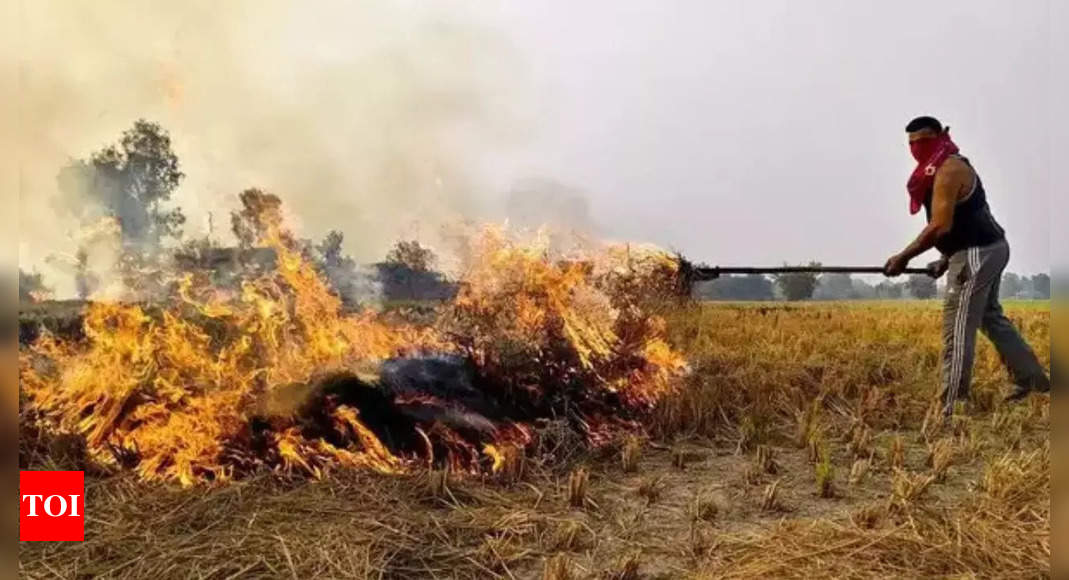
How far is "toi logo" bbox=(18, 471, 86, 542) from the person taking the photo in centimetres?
332

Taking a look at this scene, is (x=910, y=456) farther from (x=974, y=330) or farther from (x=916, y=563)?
(x=916, y=563)

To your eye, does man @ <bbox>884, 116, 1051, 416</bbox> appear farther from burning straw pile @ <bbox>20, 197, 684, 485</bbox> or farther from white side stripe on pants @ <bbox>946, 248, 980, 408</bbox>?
burning straw pile @ <bbox>20, 197, 684, 485</bbox>

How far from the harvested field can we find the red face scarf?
1.99 meters

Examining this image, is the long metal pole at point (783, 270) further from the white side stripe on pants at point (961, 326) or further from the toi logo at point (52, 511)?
the toi logo at point (52, 511)

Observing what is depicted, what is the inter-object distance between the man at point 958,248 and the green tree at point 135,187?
761 cm

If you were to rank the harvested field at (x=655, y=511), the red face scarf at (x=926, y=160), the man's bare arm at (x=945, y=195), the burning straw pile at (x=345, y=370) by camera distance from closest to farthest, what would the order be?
the harvested field at (x=655, y=511), the burning straw pile at (x=345, y=370), the man's bare arm at (x=945, y=195), the red face scarf at (x=926, y=160)

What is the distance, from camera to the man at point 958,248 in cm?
612

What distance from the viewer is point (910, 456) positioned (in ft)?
17.0

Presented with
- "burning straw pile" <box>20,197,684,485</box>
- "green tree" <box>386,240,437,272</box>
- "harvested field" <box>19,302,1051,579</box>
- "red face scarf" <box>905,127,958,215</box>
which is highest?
"red face scarf" <box>905,127,958,215</box>

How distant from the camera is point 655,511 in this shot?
4.08m

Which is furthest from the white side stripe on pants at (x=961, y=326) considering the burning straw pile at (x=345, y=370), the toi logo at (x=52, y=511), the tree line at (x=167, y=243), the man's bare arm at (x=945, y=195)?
the toi logo at (x=52, y=511)

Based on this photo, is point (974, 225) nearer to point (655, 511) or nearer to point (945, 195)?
point (945, 195)

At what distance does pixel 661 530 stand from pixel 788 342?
843cm

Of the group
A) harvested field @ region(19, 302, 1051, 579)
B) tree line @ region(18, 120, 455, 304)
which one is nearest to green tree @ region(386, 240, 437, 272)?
tree line @ region(18, 120, 455, 304)
